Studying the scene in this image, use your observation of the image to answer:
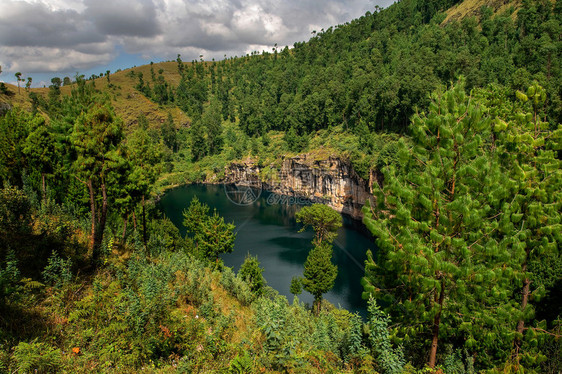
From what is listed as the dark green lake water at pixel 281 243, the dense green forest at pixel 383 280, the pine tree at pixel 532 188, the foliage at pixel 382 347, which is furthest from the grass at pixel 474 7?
the foliage at pixel 382 347

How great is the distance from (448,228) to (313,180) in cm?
7905

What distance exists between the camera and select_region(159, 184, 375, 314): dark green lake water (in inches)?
1709

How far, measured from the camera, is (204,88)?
173375mm

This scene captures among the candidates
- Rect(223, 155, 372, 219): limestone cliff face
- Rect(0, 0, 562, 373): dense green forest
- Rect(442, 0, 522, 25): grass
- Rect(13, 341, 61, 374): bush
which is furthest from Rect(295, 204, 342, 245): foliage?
Rect(442, 0, 522, 25): grass

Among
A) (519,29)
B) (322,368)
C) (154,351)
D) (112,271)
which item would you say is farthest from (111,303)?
(519,29)

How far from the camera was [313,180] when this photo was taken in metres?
88.2

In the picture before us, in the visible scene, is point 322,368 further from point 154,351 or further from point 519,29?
point 519,29

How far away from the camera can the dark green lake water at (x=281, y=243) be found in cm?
4341

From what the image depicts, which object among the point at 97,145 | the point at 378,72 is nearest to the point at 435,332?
the point at 97,145

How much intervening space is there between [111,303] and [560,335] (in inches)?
591

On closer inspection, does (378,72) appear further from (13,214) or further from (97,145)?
(13,214)

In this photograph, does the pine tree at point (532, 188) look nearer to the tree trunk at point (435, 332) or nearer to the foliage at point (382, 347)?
the tree trunk at point (435, 332)

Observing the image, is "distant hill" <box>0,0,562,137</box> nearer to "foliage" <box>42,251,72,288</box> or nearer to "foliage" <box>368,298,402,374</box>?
"foliage" <box>368,298,402,374</box>

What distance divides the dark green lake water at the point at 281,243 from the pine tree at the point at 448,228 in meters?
25.3
